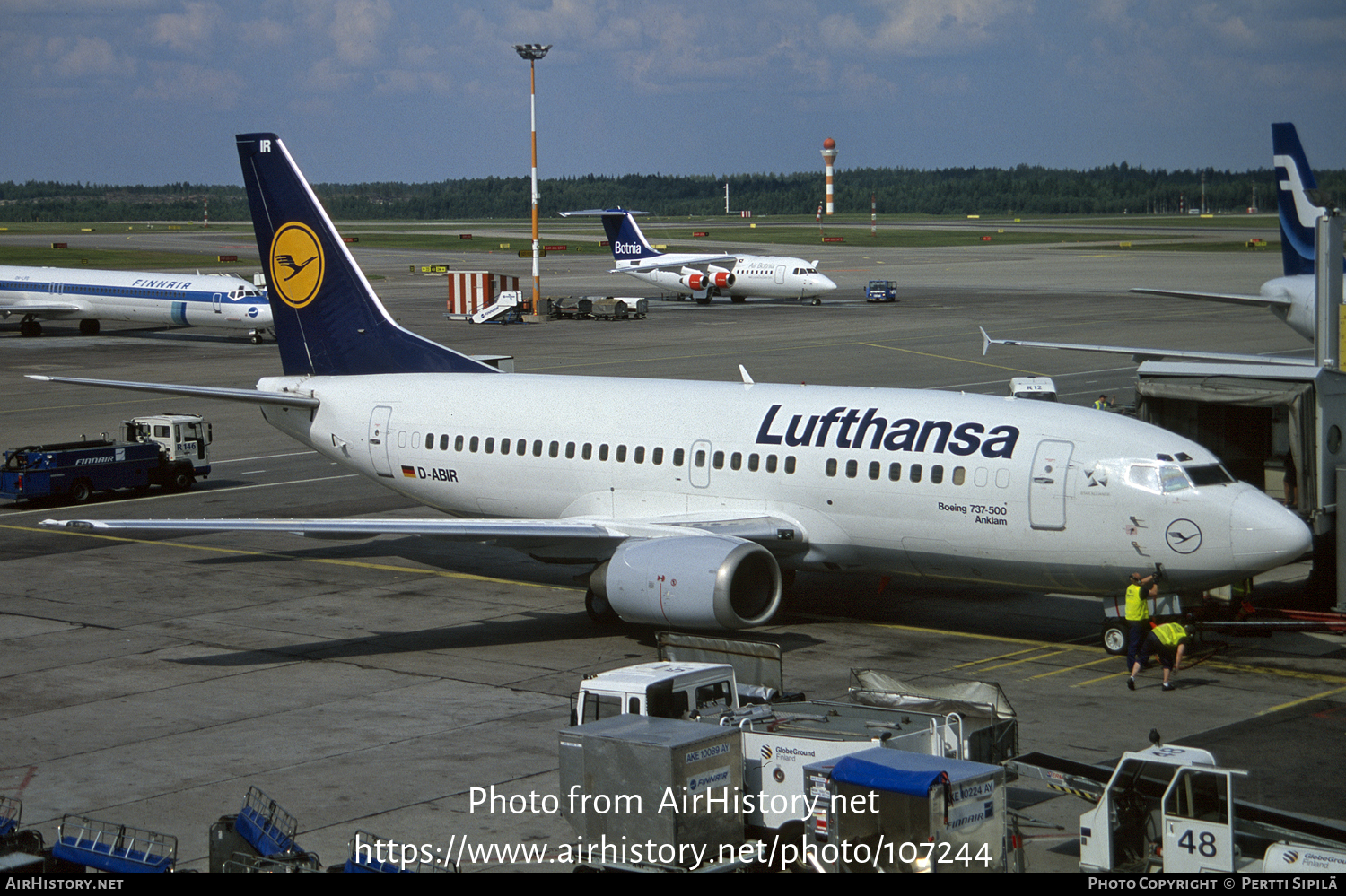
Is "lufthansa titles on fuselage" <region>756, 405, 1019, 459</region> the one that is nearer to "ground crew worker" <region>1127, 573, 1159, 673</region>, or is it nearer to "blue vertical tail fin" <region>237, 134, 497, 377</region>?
"ground crew worker" <region>1127, 573, 1159, 673</region>

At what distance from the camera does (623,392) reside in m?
30.8

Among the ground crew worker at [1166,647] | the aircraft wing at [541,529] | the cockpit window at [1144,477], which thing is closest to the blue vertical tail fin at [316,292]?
the aircraft wing at [541,529]

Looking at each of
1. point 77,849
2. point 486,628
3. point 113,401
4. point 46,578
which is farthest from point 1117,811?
point 113,401

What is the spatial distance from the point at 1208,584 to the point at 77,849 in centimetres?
1767

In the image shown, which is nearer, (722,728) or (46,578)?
(722,728)

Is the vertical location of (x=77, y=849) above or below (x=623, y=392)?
below

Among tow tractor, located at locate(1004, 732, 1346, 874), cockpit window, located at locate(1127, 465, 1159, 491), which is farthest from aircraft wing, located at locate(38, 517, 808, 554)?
tow tractor, located at locate(1004, 732, 1346, 874)

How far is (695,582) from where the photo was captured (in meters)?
24.8

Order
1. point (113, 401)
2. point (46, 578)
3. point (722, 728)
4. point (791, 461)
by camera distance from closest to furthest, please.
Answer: point (722, 728)
point (791, 461)
point (46, 578)
point (113, 401)

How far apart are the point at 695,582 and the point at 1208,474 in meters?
8.68

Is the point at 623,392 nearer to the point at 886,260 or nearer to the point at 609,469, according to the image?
the point at 609,469

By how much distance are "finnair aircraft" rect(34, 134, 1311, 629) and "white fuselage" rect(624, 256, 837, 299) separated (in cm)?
7330

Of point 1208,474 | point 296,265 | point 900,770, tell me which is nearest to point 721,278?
point 296,265

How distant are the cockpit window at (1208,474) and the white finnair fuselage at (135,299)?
66.6 m
